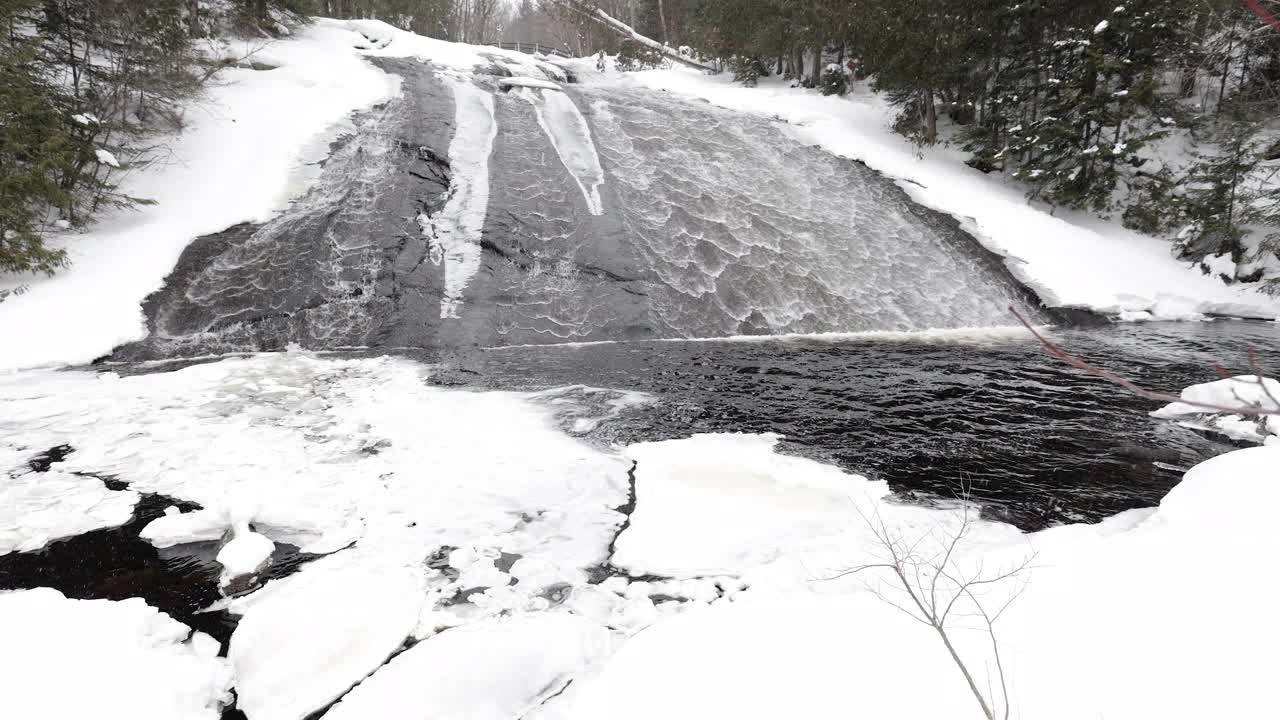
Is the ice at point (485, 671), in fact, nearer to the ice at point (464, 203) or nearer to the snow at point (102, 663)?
the snow at point (102, 663)

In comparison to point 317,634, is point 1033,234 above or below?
above

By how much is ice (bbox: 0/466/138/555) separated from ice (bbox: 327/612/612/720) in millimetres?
2371

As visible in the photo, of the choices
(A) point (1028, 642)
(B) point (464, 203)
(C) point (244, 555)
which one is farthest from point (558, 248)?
(A) point (1028, 642)

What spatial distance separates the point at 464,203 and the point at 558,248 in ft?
6.00

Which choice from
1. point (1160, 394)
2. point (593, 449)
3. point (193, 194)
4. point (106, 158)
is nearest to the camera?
point (1160, 394)

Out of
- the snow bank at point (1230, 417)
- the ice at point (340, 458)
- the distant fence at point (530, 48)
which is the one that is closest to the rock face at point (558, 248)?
the ice at point (340, 458)

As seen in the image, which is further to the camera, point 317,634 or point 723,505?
point 723,505

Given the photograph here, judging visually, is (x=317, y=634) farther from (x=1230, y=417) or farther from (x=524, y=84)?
(x=524, y=84)

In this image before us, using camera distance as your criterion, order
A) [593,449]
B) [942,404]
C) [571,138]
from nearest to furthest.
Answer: [593,449], [942,404], [571,138]

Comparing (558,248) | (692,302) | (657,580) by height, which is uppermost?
(558,248)

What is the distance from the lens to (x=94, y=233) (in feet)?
28.5

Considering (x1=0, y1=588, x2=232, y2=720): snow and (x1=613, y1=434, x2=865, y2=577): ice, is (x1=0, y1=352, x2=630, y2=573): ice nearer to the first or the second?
(x1=613, y1=434, x2=865, y2=577): ice

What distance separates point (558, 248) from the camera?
381 inches

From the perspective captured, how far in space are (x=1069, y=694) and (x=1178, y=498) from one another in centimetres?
208
